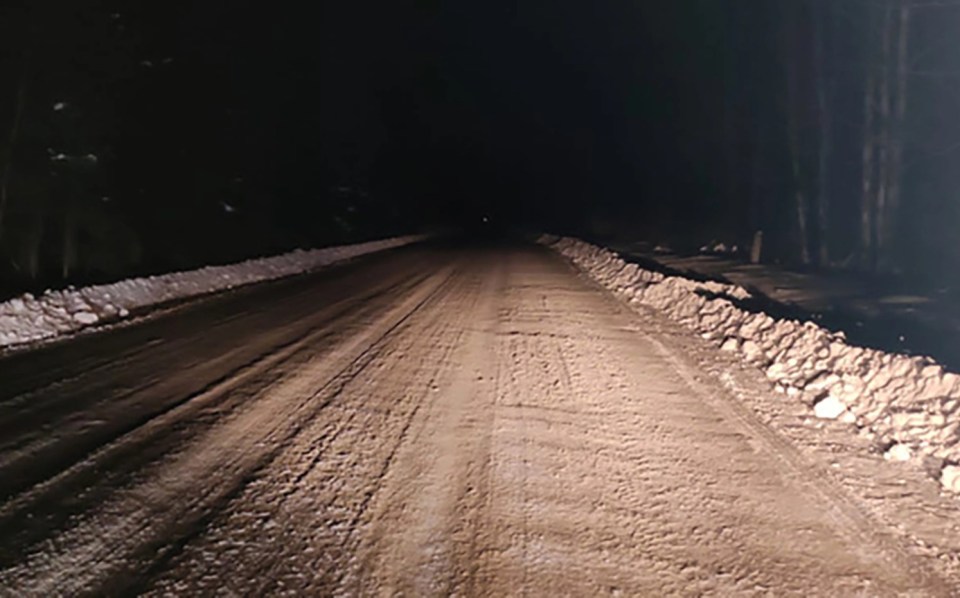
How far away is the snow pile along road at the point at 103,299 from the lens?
914 cm

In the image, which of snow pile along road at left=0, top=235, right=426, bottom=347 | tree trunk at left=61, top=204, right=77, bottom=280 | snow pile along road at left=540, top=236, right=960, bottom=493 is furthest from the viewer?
tree trunk at left=61, top=204, right=77, bottom=280

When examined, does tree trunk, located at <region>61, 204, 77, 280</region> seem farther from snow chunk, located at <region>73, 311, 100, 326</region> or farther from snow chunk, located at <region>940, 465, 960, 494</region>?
snow chunk, located at <region>940, 465, 960, 494</region>

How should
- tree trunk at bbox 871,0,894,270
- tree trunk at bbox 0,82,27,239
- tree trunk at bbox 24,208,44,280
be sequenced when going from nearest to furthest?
tree trunk at bbox 24,208,44,280
tree trunk at bbox 0,82,27,239
tree trunk at bbox 871,0,894,270

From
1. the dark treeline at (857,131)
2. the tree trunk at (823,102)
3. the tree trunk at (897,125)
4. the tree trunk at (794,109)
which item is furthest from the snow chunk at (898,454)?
the tree trunk at (794,109)

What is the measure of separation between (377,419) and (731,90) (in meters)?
40.9

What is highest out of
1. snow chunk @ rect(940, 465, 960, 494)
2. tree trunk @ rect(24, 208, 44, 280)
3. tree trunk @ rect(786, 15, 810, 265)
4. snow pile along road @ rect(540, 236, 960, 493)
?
tree trunk @ rect(786, 15, 810, 265)

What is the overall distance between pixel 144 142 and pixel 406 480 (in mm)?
21763

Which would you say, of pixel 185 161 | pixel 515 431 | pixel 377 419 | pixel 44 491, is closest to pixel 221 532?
pixel 44 491

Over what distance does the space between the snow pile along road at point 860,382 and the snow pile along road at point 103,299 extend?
959 centimetres

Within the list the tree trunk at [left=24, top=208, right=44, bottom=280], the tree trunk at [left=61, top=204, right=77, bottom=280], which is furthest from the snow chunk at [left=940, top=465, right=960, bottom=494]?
the tree trunk at [left=61, top=204, right=77, bottom=280]

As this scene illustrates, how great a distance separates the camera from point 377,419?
6090 millimetres

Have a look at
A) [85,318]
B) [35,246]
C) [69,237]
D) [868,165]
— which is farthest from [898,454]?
[69,237]

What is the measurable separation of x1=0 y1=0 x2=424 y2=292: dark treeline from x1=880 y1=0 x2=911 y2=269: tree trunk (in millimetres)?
21959

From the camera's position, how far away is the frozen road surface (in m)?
3.75
